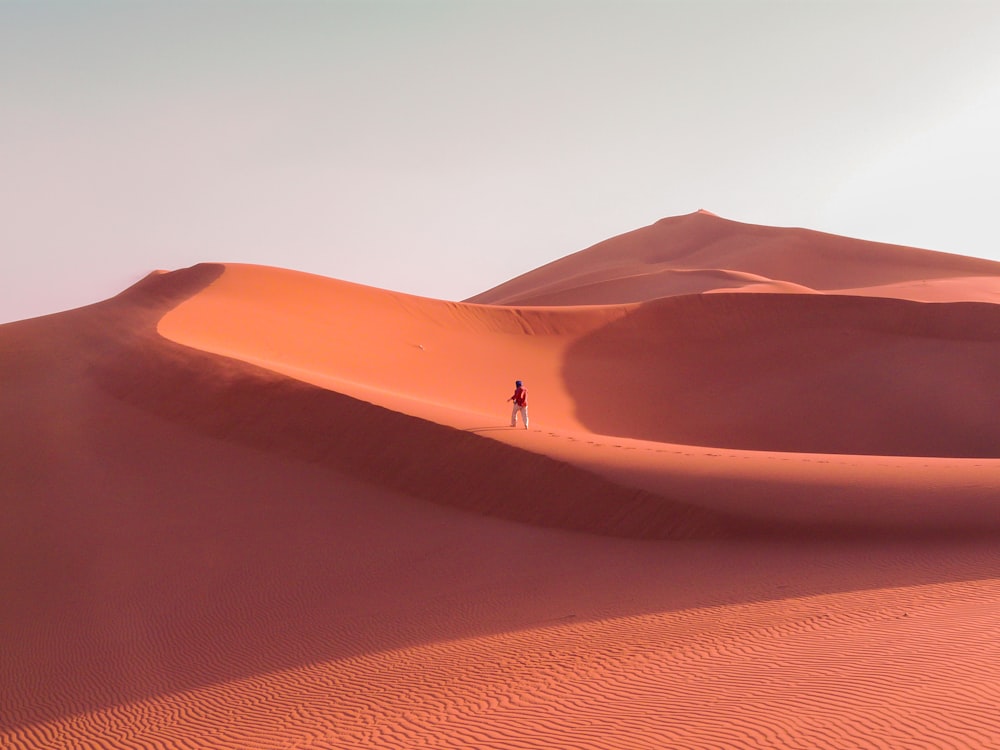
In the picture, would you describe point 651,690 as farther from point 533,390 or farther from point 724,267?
point 724,267

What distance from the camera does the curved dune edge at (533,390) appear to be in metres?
14.7

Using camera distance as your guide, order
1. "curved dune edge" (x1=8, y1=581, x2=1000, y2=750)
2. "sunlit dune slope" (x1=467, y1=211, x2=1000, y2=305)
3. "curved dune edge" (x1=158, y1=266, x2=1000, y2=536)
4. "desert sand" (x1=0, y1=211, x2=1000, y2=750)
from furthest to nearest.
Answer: "sunlit dune slope" (x1=467, y1=211, x2=1000, y2=305) → "curved dune edge" (x1=158, y1=266, x2=1000, y2=536) → "desert sand" (x1=0, y1=211, x2=1000, y2=750) → "curved dune edge" (x1=8, y1=581, x2=1000, y2=750)

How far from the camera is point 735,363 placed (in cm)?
3241

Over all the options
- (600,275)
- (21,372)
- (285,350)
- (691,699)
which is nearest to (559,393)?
(285,350)

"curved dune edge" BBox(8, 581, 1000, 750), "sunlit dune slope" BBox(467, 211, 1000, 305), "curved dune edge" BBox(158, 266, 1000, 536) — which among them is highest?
"sunlit dune slope" BBox(467, 211, 1000, 305)

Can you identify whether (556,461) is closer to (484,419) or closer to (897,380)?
(484,419)

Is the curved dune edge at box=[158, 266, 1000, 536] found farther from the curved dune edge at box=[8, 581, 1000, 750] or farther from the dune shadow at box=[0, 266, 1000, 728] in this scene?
the curved dune edge at box=[8, 581, 1000, 750]

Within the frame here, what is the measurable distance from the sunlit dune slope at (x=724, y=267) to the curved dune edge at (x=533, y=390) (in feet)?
56.1

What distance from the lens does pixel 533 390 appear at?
99.5 feet

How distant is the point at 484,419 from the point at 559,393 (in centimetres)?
952

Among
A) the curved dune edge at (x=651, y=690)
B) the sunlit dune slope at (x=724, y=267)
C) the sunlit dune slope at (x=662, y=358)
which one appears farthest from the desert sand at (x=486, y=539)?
the sunlit dune slope at (x=724, y=267)

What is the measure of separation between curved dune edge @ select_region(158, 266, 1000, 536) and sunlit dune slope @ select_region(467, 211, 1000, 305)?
56.1 ft

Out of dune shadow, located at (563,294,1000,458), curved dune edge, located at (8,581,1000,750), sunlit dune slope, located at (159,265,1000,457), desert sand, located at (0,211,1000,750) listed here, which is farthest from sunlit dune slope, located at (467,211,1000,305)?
curved dune edge, located at (8,581,1000,750)

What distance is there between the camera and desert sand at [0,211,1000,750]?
27.9 feet
